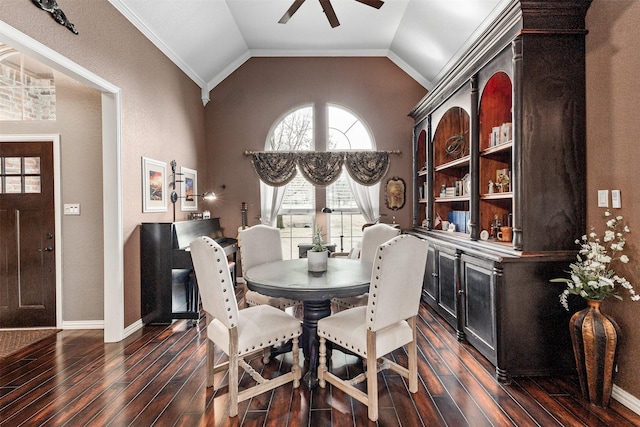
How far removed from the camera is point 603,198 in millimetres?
2229

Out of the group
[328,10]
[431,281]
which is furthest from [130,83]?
[431,281]

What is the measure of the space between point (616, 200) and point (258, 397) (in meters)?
2.66

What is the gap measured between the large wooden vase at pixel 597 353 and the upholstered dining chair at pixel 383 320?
3.43 ft

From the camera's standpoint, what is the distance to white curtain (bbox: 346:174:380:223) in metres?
5.38

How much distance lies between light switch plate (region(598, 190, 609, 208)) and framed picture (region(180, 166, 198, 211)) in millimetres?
4335

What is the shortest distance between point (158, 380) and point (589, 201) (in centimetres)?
336

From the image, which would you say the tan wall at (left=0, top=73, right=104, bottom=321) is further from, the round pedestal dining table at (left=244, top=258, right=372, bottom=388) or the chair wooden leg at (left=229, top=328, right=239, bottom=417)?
Answer: the chair wooden leg at (left=229, top=328, right=239, bottom=417)

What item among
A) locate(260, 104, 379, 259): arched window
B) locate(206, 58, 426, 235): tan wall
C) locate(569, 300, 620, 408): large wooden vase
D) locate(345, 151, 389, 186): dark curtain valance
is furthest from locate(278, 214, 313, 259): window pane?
locate(569, 300, 620, 408): large wooden vase

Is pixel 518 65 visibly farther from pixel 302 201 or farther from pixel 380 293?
pixel 302 201

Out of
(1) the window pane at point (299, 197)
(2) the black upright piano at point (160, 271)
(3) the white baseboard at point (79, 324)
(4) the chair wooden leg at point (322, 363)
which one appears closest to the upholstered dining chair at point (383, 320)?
(4) the chair wooden leg at point (322, 363)

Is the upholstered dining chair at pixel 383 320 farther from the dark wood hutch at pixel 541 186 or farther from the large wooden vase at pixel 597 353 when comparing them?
the large wooden vase at pixel 597 353

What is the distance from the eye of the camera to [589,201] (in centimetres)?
237

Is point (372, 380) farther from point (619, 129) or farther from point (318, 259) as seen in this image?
point (619, 129)

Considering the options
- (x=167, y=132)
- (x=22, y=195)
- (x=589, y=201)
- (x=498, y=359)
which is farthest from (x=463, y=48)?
(x=22, y=195)
